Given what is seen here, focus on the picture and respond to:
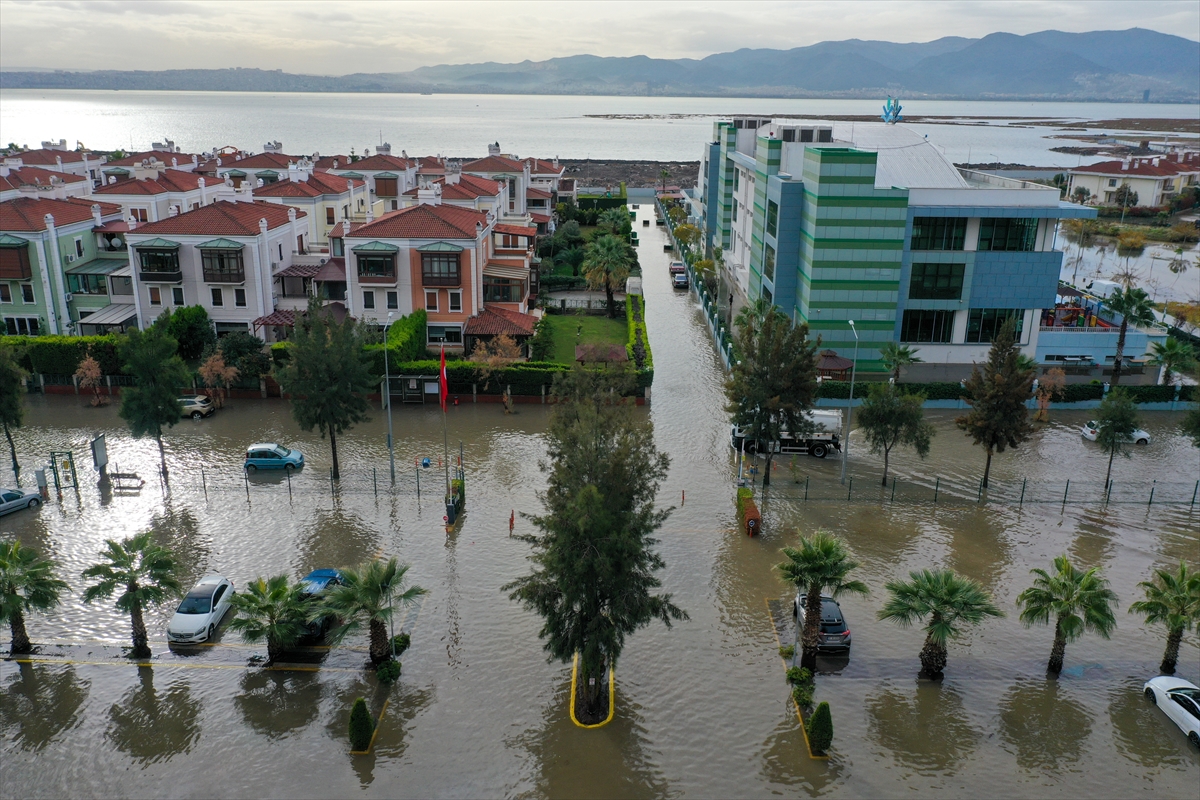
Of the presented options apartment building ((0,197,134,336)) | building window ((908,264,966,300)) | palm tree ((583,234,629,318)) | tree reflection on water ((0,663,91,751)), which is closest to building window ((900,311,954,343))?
building window ((908,264,966,300))

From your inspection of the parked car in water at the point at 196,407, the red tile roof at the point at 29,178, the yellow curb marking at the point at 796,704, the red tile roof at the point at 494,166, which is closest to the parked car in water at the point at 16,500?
the parked car in water at the point at 196,407

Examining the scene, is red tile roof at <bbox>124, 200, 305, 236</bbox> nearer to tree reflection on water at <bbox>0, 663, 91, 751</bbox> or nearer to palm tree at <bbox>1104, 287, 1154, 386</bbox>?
tree reflection on water at <bbox>0, 663, 91, 751</bbox>

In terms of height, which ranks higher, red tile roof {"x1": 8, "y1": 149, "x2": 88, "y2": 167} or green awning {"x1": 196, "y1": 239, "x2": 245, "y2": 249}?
red tile roof {"x1": 8, "y1": 149, "x2": 88, "y2": 167}

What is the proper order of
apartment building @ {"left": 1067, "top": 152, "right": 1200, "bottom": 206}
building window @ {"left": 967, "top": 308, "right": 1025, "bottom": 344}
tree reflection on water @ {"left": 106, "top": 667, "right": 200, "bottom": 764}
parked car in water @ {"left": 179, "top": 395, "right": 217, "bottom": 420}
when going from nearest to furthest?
1. tree reflection on water @ {"left": 106, "top": 667, "right": 200, "bottom": 764}
2. parked car in water @ {"left": 179, "top": 395, "right": 217, "bottom": 420}
3. building window @ {"left": 967, "top": 308, "right": 1025, "bottom": 344}
4. apartment building @ {"left": 1067, "top": 152, "right": 1200, "bottom": 206}

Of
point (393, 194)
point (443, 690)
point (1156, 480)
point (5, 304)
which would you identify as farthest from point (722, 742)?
point (393, 194)

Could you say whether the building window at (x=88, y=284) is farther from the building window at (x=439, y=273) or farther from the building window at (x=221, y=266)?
the building window at (x=439, y=273)

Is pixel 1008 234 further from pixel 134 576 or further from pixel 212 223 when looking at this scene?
Result: pixel 212 223
